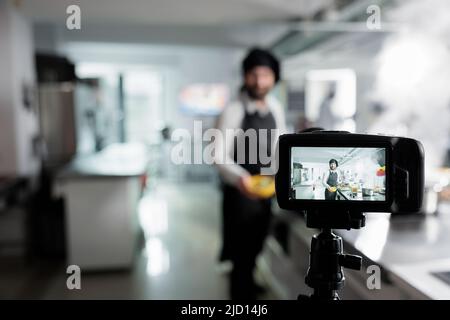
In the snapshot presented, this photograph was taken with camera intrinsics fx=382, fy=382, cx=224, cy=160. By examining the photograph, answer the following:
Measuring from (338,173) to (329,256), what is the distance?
160 mm

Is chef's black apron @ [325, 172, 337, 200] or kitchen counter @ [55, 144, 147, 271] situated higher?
chef's black apron @ [325, 172, 337, 200]

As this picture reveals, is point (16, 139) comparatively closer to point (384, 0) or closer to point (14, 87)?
point (14, 87)

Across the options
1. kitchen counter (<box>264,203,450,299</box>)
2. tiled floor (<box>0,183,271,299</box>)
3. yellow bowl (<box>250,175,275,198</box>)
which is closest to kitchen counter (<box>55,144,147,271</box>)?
tiled floor (<box>0,183,271,299</box>)

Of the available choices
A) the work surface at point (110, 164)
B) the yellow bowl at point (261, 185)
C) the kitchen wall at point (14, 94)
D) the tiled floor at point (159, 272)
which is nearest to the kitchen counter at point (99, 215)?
the work surface at point (110, 164)

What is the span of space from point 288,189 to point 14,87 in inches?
124

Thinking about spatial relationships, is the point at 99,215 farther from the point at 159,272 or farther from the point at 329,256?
the point at 329,256

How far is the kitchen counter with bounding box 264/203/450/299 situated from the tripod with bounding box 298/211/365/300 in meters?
0.11

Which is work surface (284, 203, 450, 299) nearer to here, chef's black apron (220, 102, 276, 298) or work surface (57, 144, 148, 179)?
chef's black apron (220, 102, 276, 298)

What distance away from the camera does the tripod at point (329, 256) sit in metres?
0.68

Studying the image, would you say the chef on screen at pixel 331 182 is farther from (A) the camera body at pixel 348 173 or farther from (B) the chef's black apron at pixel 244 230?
(B) the chef's black apron at pixel 244 230

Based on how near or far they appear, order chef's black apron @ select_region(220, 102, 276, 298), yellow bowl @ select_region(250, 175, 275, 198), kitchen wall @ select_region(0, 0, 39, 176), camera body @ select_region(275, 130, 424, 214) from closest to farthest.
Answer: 1. camera body @ select_region(275, 130, 424, 214)
2. yellow bowl @ select_region(250, 175, 275, 198)
3. chef's black apron @ select_region(220, 102, 276, 298)
4. kitchen wall @ select_region(0, 0, 39, 176)

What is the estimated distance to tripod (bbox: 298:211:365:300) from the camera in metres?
0.68

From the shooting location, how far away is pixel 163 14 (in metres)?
1.37
